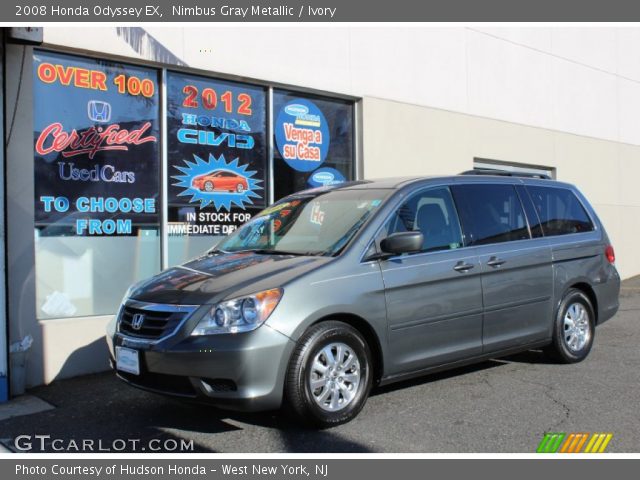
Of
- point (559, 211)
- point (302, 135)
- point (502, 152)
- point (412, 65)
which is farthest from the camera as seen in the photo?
point (502, 152)

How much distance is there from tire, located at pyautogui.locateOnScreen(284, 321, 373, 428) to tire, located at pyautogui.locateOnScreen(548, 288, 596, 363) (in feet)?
8.16

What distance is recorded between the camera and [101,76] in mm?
7477

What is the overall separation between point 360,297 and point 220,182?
4.16 m

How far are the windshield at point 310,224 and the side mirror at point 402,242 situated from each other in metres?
0.30

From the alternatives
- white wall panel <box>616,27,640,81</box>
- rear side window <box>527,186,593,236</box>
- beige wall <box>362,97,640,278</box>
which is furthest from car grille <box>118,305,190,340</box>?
white wall panel <box>616,27,640,81</box>

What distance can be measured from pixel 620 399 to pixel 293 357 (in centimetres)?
286

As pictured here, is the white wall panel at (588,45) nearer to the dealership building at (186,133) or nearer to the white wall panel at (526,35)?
the white wall panel at (526,35)

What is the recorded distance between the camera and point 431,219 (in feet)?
18.5

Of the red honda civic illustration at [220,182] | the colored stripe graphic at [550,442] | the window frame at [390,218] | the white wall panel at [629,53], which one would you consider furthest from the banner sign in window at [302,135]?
the white wall panel at [629,53]

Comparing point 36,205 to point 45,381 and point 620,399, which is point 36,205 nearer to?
point 45,381

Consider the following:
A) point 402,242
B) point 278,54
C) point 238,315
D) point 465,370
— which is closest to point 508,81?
point 278,54

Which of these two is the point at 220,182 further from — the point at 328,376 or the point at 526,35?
the point at 526,35

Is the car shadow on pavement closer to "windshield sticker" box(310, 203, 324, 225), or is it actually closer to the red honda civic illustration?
"windshield sticker" box(310, 203, 324, 225)

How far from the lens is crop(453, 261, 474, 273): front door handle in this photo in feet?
18.2
